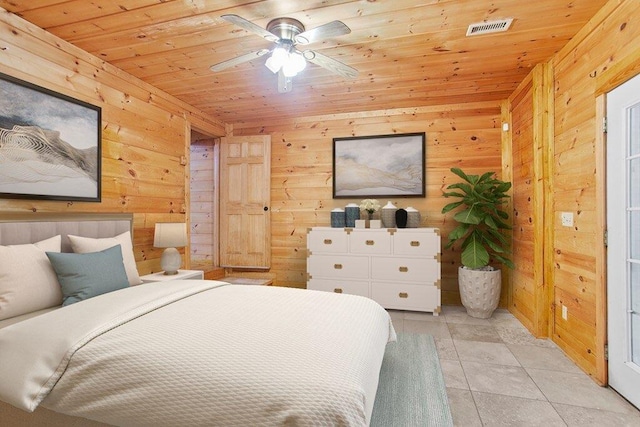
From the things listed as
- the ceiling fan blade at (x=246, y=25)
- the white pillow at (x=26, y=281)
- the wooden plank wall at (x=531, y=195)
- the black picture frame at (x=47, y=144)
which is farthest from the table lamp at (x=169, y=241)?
the wooden plank wall at (x=531, y=195)

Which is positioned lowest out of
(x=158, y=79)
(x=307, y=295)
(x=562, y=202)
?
(x=307, y=295)

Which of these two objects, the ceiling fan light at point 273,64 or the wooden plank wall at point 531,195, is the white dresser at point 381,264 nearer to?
the wooden plank wall at point 531,195

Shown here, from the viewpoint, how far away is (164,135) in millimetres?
3574

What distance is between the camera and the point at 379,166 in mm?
4270

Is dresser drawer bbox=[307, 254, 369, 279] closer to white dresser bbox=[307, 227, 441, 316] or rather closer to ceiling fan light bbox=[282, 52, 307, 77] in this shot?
white dresser bbox=[307, 227, 441, 316]

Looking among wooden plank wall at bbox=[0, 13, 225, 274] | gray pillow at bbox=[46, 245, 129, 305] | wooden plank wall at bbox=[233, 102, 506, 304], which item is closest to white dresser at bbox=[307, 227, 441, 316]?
wooden plank wall at bbox=[233, 102, 506, 304]

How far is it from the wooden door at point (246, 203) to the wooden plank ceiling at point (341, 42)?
0.98m

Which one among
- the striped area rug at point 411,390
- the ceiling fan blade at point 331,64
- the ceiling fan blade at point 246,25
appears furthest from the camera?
the ceiling fan blade at point 331,64

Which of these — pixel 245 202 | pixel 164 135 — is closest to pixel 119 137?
pixel 164 135

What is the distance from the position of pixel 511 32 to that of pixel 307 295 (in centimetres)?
242

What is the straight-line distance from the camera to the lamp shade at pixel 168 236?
3.13 m

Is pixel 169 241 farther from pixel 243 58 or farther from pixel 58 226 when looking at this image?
pixel 243 58

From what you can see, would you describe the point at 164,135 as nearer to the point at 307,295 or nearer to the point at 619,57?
the point at 307,295

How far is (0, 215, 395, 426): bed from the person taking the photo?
3.49ft
